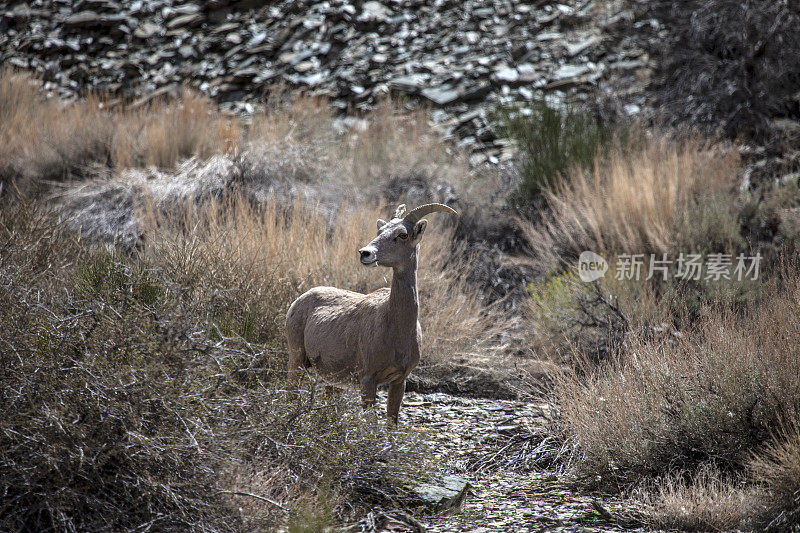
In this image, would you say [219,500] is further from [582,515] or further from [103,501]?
[582,515]

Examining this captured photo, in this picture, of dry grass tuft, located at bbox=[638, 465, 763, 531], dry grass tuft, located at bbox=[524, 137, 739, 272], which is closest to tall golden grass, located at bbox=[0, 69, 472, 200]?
dry grass tuft, located at bbox=[524, 137, 739, 272]

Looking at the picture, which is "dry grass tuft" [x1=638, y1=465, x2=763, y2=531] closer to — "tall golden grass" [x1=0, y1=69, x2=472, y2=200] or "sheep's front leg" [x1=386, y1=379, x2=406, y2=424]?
"sheep's front leg" [x1=386, y1=379, x2=406, y2=424]

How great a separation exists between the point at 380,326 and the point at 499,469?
5.30 feet

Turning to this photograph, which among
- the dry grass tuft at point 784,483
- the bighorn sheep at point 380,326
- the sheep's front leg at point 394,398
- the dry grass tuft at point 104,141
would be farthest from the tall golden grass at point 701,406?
the dry grass tuft at point 104,141

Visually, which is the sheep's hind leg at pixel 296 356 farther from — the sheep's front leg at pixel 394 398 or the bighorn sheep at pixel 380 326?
the sheep's front leg at pixel 394 398

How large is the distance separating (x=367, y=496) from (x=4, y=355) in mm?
2172

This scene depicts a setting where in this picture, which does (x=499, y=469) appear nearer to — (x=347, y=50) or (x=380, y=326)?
(x=380, y=326)

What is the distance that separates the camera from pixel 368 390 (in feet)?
15.4

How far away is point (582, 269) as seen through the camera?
341 inches

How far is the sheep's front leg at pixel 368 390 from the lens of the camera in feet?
15.3

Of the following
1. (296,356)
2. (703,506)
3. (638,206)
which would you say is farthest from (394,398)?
(638,206)

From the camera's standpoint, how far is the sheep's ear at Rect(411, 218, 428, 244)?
461 centimetres

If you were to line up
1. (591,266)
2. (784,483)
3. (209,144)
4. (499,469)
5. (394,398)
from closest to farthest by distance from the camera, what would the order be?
1. (784,483)
2. (394,398)
3. (499,469)
4. (591,266)
5. (209,144)

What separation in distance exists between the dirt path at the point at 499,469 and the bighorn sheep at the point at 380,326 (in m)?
0.49
